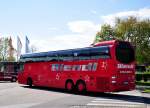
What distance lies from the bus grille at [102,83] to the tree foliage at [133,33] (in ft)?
94.6

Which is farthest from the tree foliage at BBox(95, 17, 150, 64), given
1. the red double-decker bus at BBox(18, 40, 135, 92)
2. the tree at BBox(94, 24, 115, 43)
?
the red double-decker bus at BBox(18, 40, 135, 92)

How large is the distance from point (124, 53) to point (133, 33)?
2924 centimetres

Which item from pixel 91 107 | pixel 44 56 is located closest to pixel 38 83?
pixel 44 56

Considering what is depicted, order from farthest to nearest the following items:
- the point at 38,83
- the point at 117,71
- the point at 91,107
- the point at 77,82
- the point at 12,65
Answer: the point at 12,65
the point at 38,83
the point at 77,82
the point at 117,71
the point at 91,107

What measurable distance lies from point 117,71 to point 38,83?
10824 mm

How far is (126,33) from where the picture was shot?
53.5m

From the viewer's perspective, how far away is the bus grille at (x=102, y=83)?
78.6ft

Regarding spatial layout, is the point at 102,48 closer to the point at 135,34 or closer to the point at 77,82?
the point at 77,82

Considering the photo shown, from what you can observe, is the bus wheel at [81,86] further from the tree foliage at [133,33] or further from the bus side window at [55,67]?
the tree foliage at [133,33]

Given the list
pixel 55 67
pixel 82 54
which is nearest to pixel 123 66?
pixel 82 54

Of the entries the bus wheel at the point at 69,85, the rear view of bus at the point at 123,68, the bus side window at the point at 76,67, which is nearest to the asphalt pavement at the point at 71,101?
the rear view of bus at the point at 123,68

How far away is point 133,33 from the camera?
5322cm

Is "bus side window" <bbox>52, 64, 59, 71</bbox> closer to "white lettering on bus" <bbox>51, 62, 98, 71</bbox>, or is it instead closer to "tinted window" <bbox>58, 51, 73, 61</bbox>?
"white lettering on bus" <bbox>51, 62, 98, 71</bbox>

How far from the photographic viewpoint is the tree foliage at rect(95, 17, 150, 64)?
175 feet
